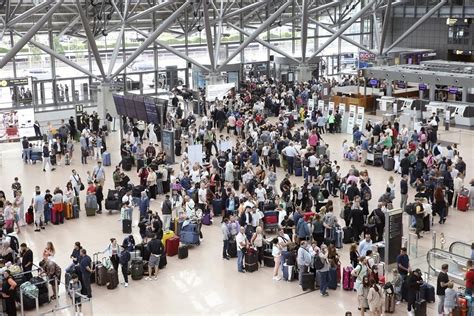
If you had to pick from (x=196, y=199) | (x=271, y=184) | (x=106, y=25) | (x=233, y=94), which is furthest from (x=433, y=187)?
(x=106, y=25)

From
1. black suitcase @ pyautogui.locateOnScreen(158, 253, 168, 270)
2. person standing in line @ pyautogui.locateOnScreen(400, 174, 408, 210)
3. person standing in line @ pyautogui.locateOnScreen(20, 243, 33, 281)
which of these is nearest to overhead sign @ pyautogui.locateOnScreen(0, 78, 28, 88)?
black suitcase @ pyautogui.locateOnScreen(158, 253, 168, 270)

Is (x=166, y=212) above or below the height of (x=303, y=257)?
above

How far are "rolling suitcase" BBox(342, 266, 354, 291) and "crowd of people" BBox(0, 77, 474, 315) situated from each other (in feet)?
0.51

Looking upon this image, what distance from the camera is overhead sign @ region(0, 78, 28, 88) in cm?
4047

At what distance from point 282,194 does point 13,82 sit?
23852 millimetres

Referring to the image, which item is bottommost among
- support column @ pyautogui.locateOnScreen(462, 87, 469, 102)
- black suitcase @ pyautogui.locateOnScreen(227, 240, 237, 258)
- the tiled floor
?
the tiled floor

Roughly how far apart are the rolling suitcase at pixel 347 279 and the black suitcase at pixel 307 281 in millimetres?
696

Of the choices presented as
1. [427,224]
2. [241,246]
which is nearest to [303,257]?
[241,246]

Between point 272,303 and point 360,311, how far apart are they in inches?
75.5

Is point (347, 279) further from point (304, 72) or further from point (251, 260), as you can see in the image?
point (304, 72)

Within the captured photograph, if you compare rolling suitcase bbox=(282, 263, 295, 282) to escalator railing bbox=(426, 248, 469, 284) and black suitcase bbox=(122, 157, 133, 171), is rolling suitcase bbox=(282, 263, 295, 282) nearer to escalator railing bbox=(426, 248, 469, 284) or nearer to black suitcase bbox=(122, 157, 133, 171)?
escalator railing bbox=(426, 248, 469, 284)

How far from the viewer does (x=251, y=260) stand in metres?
17.8

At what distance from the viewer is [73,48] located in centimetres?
4494

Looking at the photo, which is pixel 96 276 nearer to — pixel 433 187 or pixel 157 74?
pixel 433 187
